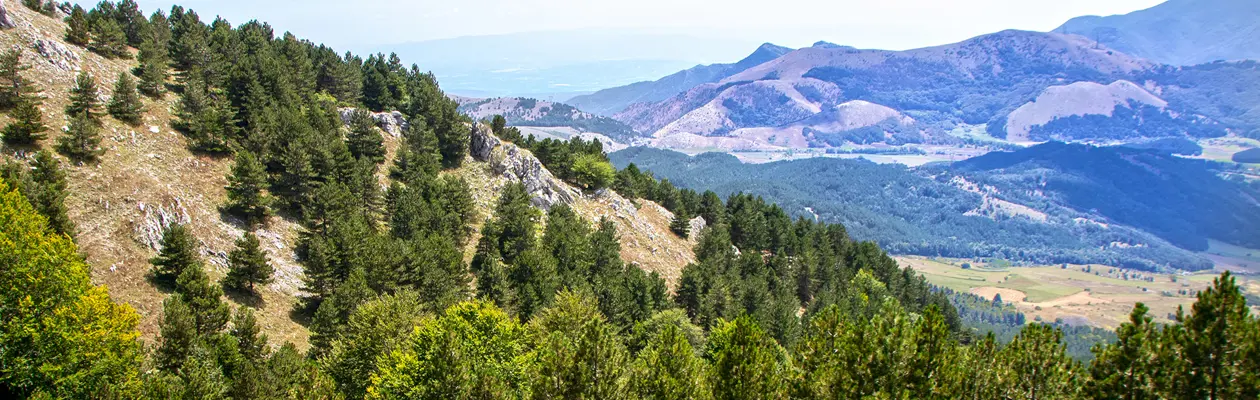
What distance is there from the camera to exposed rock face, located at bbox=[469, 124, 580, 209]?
87562 mm

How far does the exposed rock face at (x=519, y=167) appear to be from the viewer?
87.6 metres

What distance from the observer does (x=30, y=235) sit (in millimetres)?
34000

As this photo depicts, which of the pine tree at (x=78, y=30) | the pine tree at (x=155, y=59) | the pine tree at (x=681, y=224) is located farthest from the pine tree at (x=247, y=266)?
the pine tree at (x=681, y=224)

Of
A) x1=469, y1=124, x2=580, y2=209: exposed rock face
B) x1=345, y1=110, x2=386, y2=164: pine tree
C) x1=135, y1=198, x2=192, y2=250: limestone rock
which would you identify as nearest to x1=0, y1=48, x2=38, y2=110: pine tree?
x1=135, y1=198, x2=192, y2=250: limestone rock

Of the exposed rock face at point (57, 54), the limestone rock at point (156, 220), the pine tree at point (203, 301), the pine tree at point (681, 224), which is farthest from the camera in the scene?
the pine tree at point (681, 224)

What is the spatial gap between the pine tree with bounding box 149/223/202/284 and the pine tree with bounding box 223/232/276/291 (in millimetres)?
2911

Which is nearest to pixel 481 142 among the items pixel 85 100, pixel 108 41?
pixel 108 41

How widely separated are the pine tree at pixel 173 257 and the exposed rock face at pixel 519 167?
1779 inches

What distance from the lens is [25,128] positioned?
1908 inches

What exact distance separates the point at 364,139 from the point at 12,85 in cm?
3108

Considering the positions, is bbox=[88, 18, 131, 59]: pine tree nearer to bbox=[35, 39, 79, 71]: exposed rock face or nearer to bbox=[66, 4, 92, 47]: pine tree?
bbox=[66, 4, 92, 47]: pine tree

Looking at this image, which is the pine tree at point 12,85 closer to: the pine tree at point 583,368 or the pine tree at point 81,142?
the pine tree at point 81,142

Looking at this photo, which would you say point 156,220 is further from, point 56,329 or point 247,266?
point 56,329

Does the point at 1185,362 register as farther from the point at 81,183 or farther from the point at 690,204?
the point at 690,204
